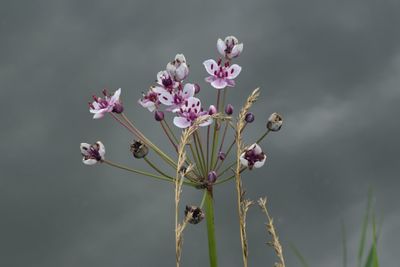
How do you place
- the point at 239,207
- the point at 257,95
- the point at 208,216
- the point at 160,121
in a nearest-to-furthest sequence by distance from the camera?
1. the point at 239,207
2. the point at 257,95
3. the point at 208,216
4. the point at 160,121

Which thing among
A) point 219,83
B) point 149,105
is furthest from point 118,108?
point 219,83

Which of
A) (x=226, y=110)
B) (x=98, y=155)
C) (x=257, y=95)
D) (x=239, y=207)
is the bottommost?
(x=239, y=207)

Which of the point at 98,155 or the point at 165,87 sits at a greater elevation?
the point at 165,87

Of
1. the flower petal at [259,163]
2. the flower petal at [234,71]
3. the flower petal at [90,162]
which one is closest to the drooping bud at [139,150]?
the flower petal at [90,162]

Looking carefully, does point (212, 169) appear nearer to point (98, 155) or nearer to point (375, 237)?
point (98, 155)

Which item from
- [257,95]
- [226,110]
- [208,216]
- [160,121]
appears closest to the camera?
[257,95]

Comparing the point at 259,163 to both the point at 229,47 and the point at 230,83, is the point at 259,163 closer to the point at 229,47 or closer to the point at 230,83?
the point at 230,83

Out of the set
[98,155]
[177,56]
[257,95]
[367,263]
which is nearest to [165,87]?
[177,56]
